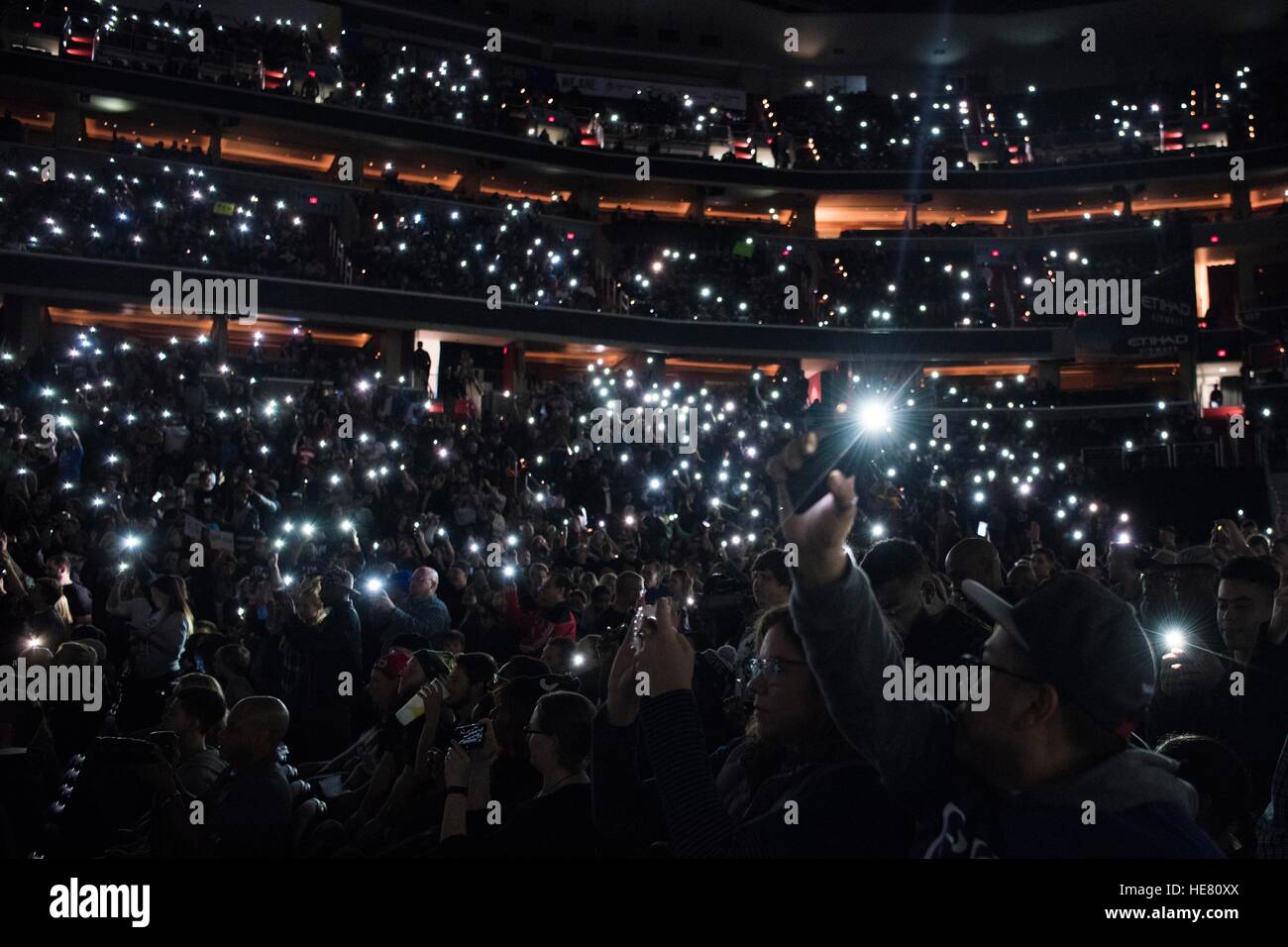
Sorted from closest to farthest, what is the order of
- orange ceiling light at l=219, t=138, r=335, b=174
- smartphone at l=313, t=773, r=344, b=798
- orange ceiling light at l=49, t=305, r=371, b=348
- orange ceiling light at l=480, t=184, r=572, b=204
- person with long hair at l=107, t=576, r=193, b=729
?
smartphone at l=313, t=773, r=344, b=798, person with long hair at l=107, t=576, r=193, b=729, orange ceiling light at l=49, t=305, r=371, b=348, orange ceiling light at l=219, t=138, r=335, b=174, orange ceiling light at l=480, t=184, r=572, b=204

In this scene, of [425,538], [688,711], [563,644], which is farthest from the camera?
[425,538]

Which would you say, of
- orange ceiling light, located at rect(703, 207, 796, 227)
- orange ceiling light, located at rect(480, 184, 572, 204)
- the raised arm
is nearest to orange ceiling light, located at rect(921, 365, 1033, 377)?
orange ceiling light, located at rect(703, 207, 796, 227)

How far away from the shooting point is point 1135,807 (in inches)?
66.1

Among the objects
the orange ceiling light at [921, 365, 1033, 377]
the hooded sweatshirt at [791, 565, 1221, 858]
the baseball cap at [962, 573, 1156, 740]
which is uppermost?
the orange ceiling light at [921, 365, 1033, 377]

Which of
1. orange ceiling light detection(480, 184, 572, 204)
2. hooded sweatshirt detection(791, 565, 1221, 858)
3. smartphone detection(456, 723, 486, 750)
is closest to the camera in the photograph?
hooded sweatshirt detection(791, 565, 1221, 858)

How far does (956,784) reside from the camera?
6.27 feet

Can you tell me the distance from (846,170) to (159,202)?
19.6m

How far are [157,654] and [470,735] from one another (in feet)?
13.6

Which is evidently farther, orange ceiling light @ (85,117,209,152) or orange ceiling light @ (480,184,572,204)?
orange ceiling light @ (480,184,572,204)

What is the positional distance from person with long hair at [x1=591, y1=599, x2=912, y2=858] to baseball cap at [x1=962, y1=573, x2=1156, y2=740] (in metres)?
0.51

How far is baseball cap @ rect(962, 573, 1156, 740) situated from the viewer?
174 cm

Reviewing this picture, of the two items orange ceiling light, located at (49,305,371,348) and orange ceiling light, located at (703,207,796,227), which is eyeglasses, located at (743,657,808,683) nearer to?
orange ceiling light, located at (49,305,371,348)
